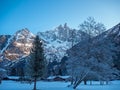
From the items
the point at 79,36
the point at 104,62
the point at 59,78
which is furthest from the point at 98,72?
the point at 59,78

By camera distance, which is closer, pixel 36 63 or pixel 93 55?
pixel 93 55

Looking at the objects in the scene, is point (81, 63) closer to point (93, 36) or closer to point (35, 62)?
point (93, 36)

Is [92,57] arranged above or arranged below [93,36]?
below

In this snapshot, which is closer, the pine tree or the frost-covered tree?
the frost-covered tree

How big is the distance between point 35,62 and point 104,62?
1325cm

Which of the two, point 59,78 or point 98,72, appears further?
point 59,78

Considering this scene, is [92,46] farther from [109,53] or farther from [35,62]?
[35,62]

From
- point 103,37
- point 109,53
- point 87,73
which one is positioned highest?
point 103,37

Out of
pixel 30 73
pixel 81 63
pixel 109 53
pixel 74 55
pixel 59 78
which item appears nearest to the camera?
pixel 109 53

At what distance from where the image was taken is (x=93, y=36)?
39.0 metres

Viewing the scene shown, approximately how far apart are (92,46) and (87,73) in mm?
4326

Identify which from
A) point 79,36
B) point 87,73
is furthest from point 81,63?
point 79,36

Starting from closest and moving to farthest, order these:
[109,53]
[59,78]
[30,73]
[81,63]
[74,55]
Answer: [109,53] < [81,63] < [74,55] < [30,73] < [59,78]

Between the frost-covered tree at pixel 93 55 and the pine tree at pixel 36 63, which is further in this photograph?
the pine tree at pixel 36 63
